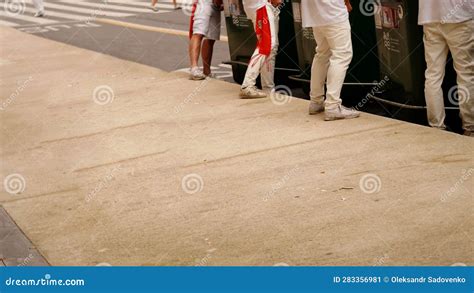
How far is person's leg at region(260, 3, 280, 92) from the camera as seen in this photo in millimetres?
9305

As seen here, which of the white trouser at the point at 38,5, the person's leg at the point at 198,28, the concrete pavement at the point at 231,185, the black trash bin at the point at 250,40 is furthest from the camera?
the white trouser at the point at 38,5

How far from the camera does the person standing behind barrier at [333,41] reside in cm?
783

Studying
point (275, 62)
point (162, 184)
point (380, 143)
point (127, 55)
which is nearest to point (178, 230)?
point (162, 184)

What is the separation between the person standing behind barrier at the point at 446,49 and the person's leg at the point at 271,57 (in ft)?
7.17

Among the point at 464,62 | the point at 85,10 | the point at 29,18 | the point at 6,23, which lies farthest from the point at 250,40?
the point at 85,10

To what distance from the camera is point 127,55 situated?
48.9ft

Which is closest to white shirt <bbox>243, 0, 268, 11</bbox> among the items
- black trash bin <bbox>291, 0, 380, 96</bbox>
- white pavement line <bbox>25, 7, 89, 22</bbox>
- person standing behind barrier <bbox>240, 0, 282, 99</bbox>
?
person standing behind barrier <bbox>240, 0, 282, 99</bbox>

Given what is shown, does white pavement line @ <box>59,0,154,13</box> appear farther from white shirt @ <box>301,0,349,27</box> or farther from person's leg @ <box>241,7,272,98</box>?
white shirt @ <box>301,0,349,27</box>

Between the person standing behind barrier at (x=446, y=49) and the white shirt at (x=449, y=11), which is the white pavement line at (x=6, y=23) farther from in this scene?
the white shirt at (x=449, y=11)

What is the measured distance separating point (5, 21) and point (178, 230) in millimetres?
19687

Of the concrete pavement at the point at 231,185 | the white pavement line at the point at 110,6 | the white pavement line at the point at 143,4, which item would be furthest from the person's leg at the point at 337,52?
the white pavement line at the point at 110,6

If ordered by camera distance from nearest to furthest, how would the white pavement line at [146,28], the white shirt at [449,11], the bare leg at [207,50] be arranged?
the white shirt at [449,11] → the bare leg at [207,50] → the white pavement line at [146,28]

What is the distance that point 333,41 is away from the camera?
7902mm

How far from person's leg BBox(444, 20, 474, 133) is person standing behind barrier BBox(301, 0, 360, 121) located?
956 mm
